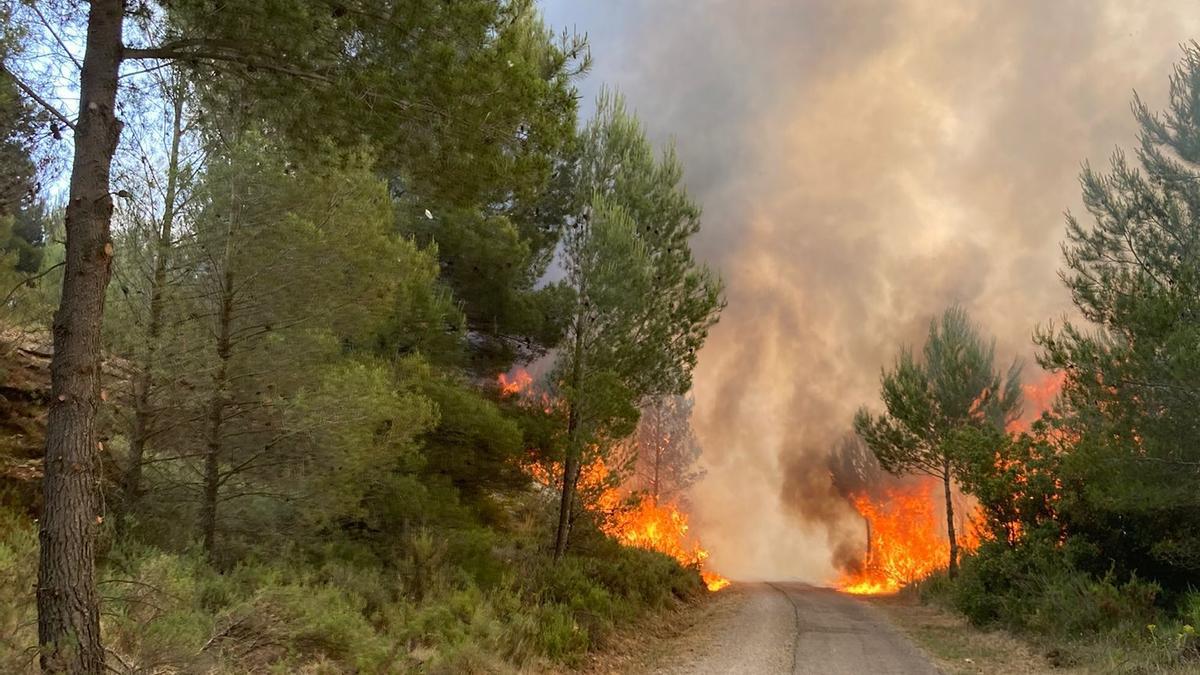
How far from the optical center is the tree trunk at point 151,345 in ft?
26.5

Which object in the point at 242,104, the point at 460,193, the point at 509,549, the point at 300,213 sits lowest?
the point at 509,549

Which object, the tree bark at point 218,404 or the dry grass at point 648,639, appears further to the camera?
the dry grass at point 648,639

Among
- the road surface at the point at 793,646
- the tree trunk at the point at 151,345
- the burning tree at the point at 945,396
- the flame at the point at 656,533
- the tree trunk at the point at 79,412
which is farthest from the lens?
the burning tree at the point at 945,396

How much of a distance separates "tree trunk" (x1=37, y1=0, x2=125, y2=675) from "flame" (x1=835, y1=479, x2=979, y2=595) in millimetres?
26952

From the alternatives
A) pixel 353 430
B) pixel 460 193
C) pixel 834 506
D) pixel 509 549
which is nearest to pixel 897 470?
pixel 509 549

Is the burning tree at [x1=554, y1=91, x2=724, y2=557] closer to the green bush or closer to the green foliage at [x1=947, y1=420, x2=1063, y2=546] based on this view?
the green foliage at [x1=947, y1=420, x2=1063, y2=546]

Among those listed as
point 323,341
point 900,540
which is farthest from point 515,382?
point 900,540

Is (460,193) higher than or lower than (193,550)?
higher

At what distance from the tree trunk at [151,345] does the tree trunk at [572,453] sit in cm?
761

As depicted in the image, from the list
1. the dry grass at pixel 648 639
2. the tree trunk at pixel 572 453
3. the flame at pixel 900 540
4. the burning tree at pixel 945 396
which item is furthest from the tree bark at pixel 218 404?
the flame at pixel 900 540

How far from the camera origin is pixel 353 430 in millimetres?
8719

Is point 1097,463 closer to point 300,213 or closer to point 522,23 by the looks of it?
point 522,23

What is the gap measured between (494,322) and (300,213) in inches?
237

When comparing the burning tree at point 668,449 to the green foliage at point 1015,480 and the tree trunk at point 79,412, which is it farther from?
the tree trunk at point 79,412
